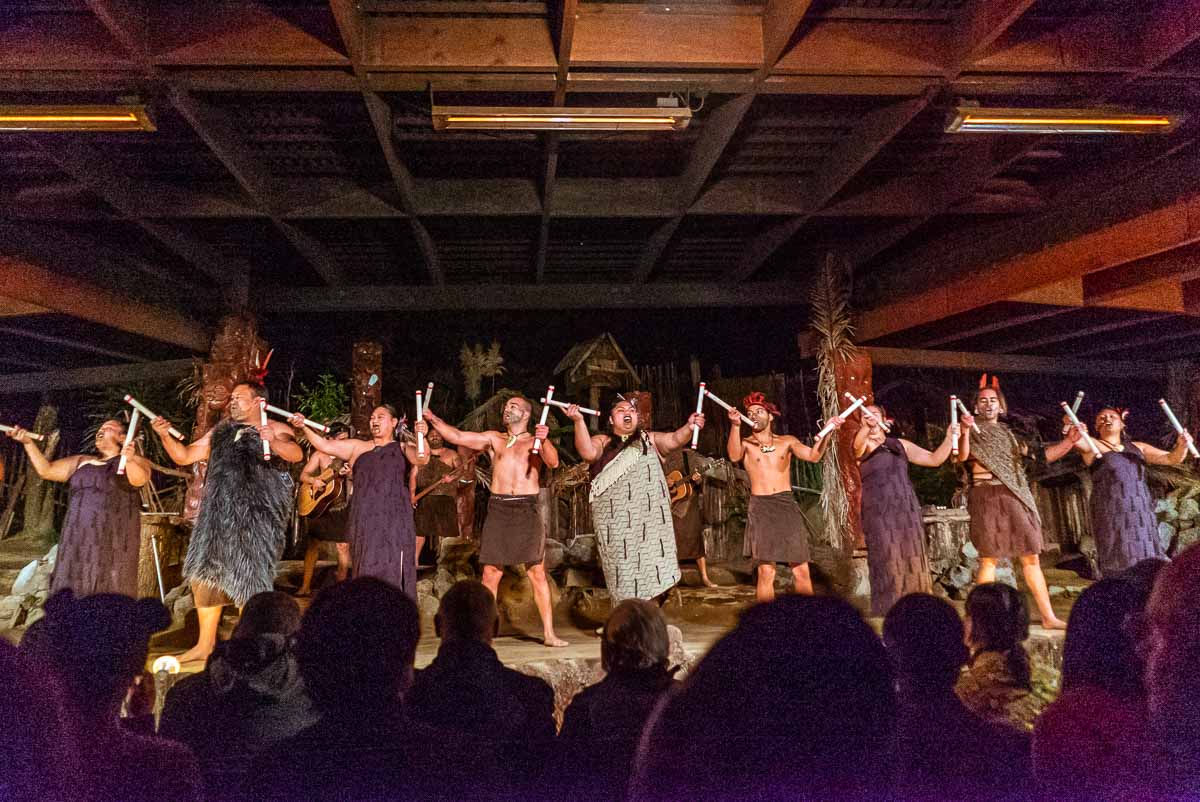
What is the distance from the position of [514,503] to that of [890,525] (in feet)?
8.45

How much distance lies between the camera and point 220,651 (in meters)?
2.06

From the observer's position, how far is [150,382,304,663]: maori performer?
4.48m

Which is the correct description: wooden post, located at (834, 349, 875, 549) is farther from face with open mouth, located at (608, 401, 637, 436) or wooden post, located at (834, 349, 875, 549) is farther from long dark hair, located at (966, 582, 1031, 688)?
long dark hair, located at (966, 582, 1031, 688)

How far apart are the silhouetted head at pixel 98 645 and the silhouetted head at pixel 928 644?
6.01 ft

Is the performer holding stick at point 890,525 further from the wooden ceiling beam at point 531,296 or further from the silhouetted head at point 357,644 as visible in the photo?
the silhouetted head at point 357,644

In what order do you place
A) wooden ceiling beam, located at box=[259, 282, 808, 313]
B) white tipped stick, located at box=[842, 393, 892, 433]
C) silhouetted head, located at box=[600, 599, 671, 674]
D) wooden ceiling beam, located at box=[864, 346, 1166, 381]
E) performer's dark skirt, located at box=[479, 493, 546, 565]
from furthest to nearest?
wooden ceiling beam, located at box=[864, 346, 1166, 381] → wooden ceiling beam, located at box=[259, 282, 808, 313] → white tipped stick, located at box=[842, 393, 892, 433] → performer's dark skirt, located at box=[479, 493, 546, 565] → silhouetted head, located at box=[600, 599, 671, 674]

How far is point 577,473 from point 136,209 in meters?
4.89

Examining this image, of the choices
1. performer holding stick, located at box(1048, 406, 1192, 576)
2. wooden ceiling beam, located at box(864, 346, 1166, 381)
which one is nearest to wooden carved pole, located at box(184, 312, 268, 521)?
wooden ceiling beam, located at box(864, 346, 1166, 381)

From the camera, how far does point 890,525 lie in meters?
4.99

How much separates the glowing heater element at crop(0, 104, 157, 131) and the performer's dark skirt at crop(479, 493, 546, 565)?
123 inches

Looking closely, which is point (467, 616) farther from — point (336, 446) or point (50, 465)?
point (50, 465)

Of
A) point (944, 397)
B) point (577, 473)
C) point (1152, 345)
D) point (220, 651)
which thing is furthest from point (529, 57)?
point (1152, 345)

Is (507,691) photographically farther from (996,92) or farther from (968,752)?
(996,92)

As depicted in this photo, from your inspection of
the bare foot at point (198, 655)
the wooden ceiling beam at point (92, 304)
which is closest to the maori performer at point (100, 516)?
the bare foot at point (198, 655)
